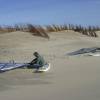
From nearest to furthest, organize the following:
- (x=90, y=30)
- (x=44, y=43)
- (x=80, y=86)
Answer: (x=80, y=86), (x=44, y=43), (x=90, y=30)

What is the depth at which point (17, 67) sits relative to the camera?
17062 millimetres

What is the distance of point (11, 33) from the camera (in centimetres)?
3055

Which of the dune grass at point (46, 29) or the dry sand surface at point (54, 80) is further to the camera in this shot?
the dune grass at point (46, 29)

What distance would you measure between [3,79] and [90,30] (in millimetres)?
23256

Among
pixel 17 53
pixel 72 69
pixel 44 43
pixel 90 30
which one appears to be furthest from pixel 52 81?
pixel 90 30

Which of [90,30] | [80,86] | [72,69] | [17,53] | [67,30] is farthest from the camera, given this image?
[90,30]

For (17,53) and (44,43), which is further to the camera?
(44,43)

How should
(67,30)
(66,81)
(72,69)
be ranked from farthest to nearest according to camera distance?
(67,30)
(72,69)
(66,81)

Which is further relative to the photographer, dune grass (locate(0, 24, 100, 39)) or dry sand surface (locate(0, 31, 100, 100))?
dune grass (locate(0, 24, 100, 39))

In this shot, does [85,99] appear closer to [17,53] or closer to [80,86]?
[80,86]

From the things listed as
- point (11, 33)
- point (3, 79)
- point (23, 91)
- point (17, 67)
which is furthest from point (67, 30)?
point (23, 91)

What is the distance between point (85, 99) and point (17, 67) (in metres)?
6.65

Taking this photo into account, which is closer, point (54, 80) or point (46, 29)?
point (54, 80)

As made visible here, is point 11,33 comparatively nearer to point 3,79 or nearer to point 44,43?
point 44,43
